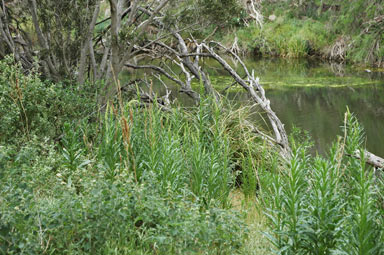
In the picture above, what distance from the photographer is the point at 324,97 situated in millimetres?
13938

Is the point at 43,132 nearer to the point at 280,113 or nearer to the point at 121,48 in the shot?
the point at 121,48

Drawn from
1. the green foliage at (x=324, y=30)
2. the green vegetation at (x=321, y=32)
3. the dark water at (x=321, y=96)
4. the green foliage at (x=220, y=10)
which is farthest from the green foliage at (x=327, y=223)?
the green foliage at (x=324, y=30)

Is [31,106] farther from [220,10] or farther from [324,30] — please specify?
[324,30]

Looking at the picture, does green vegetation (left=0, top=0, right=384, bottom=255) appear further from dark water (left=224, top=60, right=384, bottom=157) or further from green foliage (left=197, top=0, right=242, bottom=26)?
dark water (left=224, top=60, right=384, bottom=157)

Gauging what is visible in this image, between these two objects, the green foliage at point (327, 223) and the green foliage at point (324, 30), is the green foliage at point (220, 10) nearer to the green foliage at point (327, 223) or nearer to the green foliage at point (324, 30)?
the green foliage at point (327, 223)

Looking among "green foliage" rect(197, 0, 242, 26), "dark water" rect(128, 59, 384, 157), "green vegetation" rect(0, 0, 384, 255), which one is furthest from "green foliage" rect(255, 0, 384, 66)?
"green vegetation" rect(0, 0, 384, 255)

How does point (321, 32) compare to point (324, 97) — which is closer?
point (324, 97)

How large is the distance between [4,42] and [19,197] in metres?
4.59

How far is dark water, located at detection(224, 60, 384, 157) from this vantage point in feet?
34.1

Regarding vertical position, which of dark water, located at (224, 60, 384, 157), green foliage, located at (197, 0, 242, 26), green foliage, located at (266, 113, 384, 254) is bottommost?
dark water, located at (224, 60, 384, 157)

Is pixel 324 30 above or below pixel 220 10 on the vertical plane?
below

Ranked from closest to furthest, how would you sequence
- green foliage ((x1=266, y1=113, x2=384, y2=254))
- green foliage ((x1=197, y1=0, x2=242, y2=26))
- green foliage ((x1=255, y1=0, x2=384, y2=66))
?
green foliage ((x1=266, y1=113, x2=384, y2=254)) < green foliage ((x1=197, y1=0, x2=242, y2=26)) < green foliage ((x1=255, y1=0, x2=384, y2=66))

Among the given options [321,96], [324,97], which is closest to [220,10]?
[324,97]

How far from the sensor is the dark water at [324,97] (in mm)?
10398
